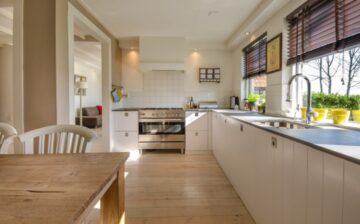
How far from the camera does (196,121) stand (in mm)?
4281

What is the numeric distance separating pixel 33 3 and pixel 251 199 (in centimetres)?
296

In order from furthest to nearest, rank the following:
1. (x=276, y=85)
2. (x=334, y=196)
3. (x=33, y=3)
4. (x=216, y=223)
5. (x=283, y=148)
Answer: (x=276, y=85), (x=33, y=3), (x=216, y=223), (x=283, y=148), (x=334, y=196)

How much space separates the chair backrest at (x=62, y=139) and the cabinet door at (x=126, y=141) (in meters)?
2.88

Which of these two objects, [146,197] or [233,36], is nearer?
[146,197]

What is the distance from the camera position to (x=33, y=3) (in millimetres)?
2316

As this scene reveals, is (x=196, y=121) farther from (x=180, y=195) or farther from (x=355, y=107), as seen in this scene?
(x=355, y=107)

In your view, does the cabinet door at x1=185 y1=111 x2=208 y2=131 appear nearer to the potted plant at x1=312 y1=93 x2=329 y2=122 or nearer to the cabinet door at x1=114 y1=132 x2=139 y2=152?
the cabinet door at x1=114 y1=132 x2=139 y2=152

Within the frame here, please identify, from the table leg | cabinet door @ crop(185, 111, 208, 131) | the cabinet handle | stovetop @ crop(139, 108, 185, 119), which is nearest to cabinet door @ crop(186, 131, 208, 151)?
cabinet door @ crop(185, 111, 208, 131)

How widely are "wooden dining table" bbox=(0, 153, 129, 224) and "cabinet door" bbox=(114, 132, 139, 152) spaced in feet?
10.3

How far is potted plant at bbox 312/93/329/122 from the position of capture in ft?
6.66

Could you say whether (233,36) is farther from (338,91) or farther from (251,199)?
(251,199)

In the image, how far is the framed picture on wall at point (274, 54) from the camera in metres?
2.78

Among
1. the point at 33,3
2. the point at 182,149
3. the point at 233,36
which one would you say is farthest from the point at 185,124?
the point at 33,3

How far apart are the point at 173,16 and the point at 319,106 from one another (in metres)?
2.33
